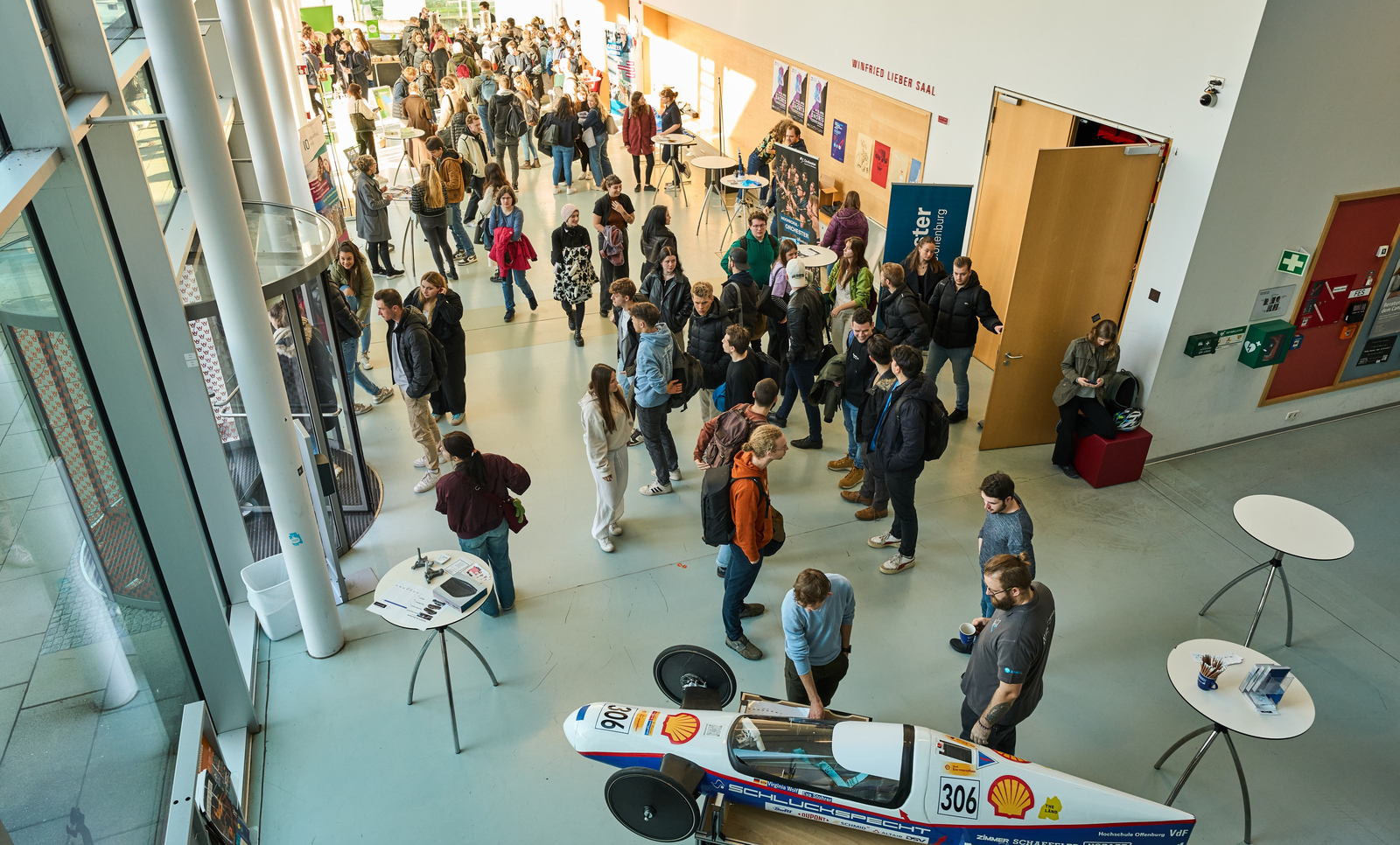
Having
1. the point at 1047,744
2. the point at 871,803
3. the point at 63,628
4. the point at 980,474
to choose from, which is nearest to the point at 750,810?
the point at 871,803

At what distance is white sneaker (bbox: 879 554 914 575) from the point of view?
6059 mm

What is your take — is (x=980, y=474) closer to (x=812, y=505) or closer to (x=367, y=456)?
(x=812, y=505)

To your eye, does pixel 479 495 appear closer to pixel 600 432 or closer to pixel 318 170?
Result: pixel 600 432

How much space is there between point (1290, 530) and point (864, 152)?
280 inches

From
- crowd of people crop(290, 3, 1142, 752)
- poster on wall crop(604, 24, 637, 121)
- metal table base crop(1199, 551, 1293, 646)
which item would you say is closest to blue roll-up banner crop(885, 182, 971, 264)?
crowd of people crop(290, 3, 1142, 752)

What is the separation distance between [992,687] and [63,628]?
379cm

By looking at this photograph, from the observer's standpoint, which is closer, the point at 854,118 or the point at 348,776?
the point at 348,776

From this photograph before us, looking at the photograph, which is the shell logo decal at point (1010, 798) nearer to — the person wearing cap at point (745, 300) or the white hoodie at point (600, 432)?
the white hoodie at point (600, 432)

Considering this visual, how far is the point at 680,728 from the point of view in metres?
3.84

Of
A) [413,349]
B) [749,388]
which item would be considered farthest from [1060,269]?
[413,349]

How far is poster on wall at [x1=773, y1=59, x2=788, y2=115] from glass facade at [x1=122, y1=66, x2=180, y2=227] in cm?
874

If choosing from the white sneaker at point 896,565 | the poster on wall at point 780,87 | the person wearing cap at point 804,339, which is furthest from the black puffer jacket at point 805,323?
the poster on wall at point 780,87

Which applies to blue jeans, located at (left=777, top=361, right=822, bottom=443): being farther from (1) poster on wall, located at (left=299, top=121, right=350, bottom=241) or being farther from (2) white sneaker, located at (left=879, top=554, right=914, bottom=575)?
(1) poster on wall, located at (left=299, top=121, right=350, bottom=241)

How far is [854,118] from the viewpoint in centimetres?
1084
